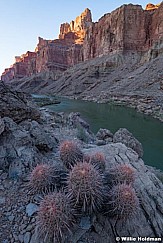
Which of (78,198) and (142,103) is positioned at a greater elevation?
(78,198)

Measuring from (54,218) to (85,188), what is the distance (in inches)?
18.6

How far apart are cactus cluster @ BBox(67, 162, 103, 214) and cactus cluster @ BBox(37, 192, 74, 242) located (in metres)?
0.15

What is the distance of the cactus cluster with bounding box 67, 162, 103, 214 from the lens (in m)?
2.10

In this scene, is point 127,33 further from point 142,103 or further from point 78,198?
point 78,198

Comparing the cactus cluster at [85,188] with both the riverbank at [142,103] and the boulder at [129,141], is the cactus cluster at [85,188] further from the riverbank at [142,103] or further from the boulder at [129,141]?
the riverbank at [142,103]

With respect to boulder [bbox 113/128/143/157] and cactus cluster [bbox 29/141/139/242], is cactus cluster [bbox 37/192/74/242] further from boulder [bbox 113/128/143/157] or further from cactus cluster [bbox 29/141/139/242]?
boulder [bbox 113/128/143/157]

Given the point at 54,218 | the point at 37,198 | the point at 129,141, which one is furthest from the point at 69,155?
the point at 129,141

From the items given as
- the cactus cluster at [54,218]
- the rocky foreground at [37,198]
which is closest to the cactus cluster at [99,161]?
the rocky foreground at [37,198]

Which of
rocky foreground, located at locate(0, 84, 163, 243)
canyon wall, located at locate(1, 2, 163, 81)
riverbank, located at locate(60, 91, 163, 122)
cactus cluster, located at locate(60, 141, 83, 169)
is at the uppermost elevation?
canyon wall, located at locate(1, 2, 163, 81)

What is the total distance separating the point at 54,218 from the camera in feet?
6.09

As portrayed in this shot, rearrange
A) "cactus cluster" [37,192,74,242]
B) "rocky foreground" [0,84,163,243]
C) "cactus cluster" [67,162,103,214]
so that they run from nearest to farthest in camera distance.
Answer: "cactus cluster" [37,192,74,242]
"cactus cluster" [67,162,103,214]
"rocky foreground" [0,84,163,243]

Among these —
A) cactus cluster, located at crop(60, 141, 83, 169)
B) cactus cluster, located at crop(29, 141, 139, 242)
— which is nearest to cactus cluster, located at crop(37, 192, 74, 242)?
cactus cluster, located at crop(29, 141, 139, 242)

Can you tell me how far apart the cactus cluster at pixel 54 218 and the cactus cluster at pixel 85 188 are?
153mm

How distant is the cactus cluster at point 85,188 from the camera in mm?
2104
